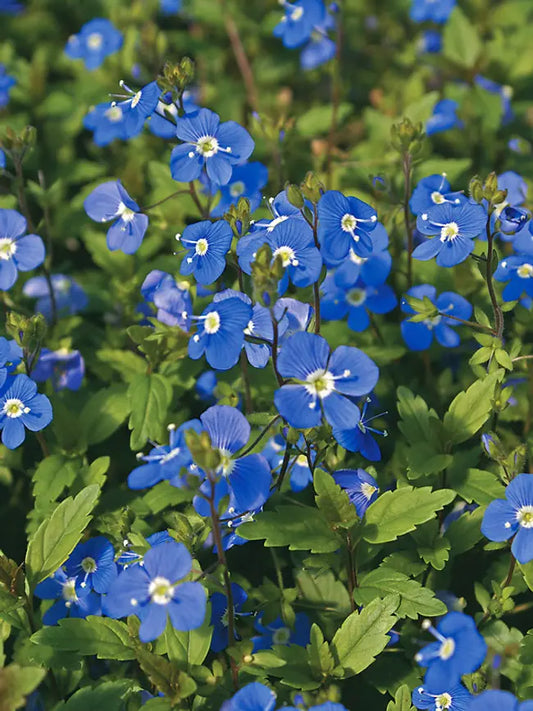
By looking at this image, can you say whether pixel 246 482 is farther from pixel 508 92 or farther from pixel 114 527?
pixel 508 92

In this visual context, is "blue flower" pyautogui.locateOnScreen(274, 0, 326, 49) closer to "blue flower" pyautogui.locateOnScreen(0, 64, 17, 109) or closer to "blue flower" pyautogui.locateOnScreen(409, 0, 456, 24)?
"blue flower" pyautogui.locateOnScreen(409, 0, 456, 24)

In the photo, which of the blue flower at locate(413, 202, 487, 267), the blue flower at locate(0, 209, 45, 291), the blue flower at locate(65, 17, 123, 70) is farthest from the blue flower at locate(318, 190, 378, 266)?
the blue flower at locate(65, 17, 123, 70)

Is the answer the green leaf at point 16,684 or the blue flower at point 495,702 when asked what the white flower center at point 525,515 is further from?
the green leaf at point 16,684

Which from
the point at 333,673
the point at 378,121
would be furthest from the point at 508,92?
the point at 333,673

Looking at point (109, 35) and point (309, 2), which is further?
point (109, 35)

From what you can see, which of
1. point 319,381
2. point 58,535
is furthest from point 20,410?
point 319,381

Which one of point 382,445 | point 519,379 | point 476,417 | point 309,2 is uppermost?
point 309,2
